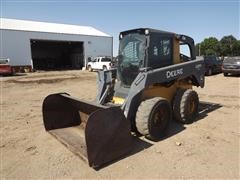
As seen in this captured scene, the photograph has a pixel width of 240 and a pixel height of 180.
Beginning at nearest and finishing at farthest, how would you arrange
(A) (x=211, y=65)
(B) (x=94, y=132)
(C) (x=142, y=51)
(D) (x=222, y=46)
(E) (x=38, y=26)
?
(B) (x=94, y=132) → (C) (x=142, y=51) → (A) (x=211, y=65) → (E) (x=38, y=26) → (D) (x=222, y=46)

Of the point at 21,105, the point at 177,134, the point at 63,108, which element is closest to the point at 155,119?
the point at 177,134

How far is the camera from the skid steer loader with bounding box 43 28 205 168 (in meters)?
4.03

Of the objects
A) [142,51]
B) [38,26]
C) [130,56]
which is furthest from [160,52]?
[38,26]

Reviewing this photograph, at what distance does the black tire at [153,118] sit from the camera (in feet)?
15.3

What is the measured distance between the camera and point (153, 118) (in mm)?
4832

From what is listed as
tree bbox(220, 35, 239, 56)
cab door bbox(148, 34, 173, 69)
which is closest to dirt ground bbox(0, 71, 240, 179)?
cab door bbox(148, 34, 173, 69)

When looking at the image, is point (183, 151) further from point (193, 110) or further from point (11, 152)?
point (11, 152)

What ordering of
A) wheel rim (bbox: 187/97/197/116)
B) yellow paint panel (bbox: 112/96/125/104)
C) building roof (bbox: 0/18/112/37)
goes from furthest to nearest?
building roof (bbox: 0/18/112/37) < wheel rim (bbox: 187/97/197/116) < yellow paint panel (bbox: 112/96/125/104)

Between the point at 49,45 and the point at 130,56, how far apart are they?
37.9 m

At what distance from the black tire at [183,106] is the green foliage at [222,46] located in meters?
70.4

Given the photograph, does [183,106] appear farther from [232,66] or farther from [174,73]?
[232,66]

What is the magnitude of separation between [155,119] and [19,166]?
2.71 meters

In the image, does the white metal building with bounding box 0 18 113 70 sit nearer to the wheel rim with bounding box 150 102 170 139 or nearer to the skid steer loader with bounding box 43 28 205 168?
the skid steer loader with bounding box 43 28 205 168

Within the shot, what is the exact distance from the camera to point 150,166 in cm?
397
